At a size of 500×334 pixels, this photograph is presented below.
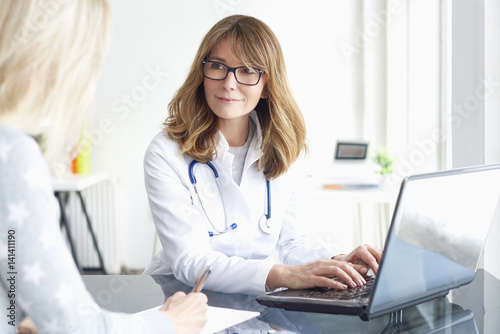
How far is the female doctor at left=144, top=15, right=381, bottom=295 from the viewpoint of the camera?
1459 millimetres

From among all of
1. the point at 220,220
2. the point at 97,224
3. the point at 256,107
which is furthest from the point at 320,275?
the point at 97,224

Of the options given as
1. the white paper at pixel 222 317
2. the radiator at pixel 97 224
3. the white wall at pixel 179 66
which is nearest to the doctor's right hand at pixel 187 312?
the white paper at pixel 222 317

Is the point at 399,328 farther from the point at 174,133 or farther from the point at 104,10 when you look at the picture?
the point at 174,133

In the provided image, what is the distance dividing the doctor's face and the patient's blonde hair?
750 mm

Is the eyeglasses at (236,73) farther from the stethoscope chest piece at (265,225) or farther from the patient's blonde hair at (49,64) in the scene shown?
the patient's blonde hair at (49,64)

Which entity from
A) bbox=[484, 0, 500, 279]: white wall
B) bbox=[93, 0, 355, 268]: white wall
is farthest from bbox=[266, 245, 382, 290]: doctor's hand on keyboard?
bbox=[93, 0, 355, 268]: white wall

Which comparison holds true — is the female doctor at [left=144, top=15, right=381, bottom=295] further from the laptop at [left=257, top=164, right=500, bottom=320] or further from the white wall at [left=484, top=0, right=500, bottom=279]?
the white wall at [left=484, top=0, right=500, bottom=279]

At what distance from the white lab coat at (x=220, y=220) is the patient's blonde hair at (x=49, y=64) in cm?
58

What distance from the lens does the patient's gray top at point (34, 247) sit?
0.72 m

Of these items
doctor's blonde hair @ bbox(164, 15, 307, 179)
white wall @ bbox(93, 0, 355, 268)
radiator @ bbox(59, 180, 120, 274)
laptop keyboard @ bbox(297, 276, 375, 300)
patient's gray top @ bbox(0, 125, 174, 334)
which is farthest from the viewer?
radiator @ bbox(59, 180, 120, 274)

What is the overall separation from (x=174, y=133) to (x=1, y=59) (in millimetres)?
873

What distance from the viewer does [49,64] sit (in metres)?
0.76

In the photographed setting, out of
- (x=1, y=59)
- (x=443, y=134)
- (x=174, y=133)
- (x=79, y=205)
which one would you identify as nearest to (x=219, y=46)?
(x=174, y=133)

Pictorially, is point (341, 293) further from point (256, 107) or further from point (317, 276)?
point (256, 107)
